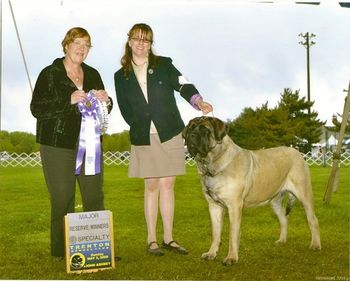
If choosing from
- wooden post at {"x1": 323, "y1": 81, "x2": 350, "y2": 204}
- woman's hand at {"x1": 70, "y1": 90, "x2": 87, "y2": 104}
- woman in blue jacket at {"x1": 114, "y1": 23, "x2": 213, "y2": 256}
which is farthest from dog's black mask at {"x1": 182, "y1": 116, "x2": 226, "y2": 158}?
wooden post at {"x1": 323, "y1": 81, "x2": 350, "y2": 204}

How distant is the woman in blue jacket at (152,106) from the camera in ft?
13.9

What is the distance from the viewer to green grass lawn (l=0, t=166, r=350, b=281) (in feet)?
13.0

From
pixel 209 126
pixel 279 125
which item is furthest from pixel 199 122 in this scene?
pixel 279 125

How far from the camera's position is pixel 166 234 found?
15.0 feet

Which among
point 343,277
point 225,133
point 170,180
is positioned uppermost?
point 225,133

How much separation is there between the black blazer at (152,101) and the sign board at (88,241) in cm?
77

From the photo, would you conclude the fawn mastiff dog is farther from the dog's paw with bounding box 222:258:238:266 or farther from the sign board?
the sign board

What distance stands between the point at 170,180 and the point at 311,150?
1.85m

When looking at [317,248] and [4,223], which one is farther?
[4,223]

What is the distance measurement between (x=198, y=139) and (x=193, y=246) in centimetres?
141

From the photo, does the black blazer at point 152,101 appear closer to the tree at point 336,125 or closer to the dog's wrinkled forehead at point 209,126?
the dog's wrinkled forehead at point 209,126

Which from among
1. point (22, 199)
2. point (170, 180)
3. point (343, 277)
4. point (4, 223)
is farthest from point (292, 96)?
point (22, 199)

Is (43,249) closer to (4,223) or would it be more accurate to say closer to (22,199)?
(4,223)

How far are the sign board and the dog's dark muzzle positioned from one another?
2.92 ft
